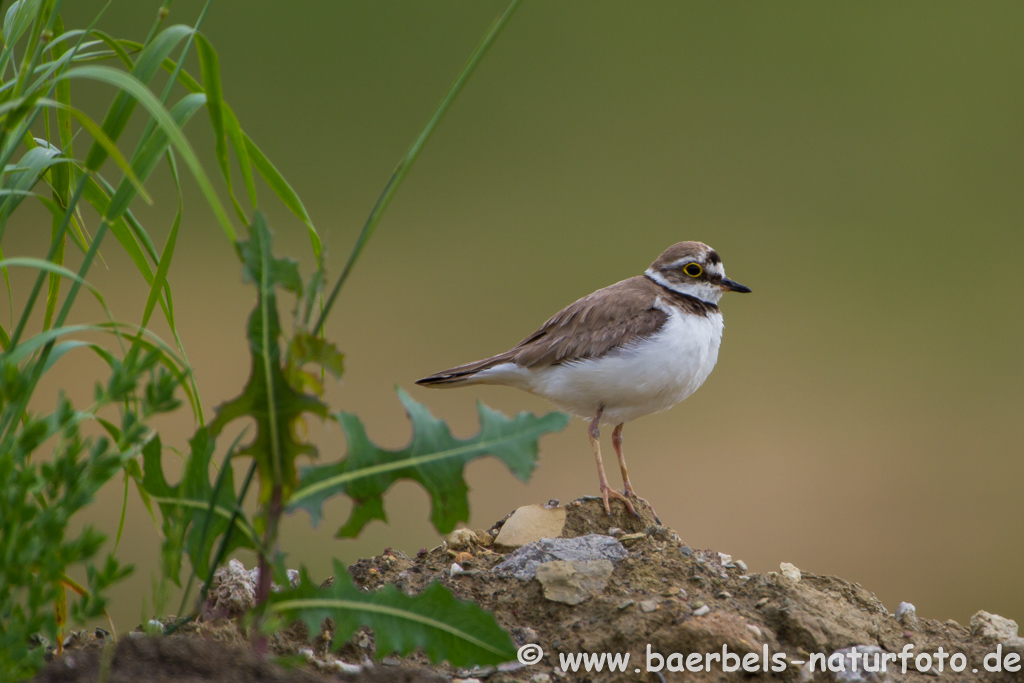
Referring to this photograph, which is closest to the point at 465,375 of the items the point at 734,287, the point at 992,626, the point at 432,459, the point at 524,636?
the point at 734,287

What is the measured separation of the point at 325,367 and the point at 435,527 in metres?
0.48

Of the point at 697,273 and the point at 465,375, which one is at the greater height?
the point at 697,273

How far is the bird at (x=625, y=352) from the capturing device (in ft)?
11.6

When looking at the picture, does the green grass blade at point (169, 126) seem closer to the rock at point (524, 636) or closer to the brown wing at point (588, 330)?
the rock at point (524, 636)

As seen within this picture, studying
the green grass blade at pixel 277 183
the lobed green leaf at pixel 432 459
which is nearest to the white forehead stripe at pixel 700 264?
the green grass blade at pixel 277 183

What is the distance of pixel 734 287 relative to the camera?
387 cm

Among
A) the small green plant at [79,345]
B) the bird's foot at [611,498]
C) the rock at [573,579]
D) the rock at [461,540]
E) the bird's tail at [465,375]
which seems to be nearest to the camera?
the small green plant at [79,345]

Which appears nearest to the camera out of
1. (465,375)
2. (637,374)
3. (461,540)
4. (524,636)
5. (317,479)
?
(317,479)

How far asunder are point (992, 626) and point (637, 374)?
1.52 meters

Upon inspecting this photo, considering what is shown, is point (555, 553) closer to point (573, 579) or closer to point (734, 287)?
point (573, 579)

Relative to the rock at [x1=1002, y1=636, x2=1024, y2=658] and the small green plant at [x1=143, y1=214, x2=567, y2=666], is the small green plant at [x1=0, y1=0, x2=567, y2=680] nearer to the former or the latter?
the small green plant at [x1=143, y1=214, x2=567, y2=666]

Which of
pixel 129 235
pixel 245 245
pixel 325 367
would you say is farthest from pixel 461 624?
pixel 129 235

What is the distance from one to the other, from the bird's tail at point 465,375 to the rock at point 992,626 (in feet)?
6.68

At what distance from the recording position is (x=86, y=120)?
194 cm
